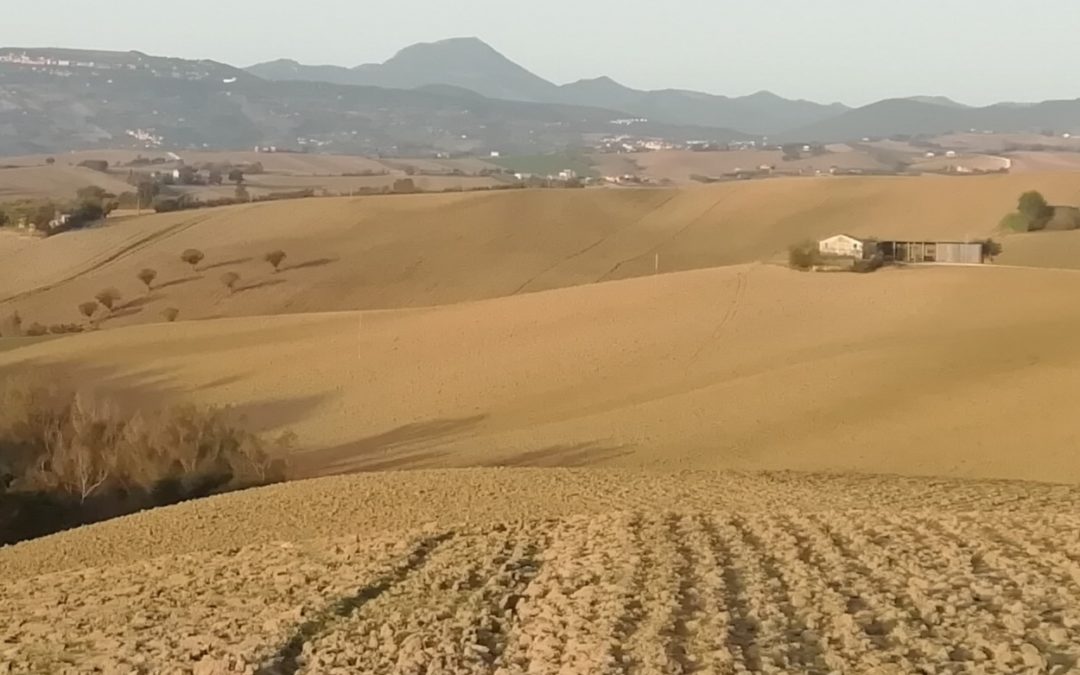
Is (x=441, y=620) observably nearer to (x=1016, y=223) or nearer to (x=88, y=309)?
(x=88, y=309)

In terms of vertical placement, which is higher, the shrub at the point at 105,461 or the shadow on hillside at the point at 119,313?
the shrub at the point at 105,461

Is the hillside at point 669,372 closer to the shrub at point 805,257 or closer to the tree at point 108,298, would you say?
the shrub at point 805,257

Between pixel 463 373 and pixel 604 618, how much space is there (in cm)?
2545

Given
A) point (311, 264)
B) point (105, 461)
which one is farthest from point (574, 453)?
Answer: point (311, 264)

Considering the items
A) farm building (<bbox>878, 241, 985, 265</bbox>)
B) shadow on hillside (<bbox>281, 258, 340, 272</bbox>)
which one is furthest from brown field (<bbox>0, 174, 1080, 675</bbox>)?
farm building (<bbox>878, 241, 985, 265</bbox>)

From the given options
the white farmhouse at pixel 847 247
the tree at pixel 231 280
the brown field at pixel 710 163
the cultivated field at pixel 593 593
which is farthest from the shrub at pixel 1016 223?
the brown field at pixel 710 163

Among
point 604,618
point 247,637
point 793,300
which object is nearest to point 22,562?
point 247,637

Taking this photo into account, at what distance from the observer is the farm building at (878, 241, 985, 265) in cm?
5031

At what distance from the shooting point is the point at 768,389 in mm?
30438

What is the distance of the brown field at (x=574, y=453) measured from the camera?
32.2 ft

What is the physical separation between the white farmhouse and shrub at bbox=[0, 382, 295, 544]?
2780cm

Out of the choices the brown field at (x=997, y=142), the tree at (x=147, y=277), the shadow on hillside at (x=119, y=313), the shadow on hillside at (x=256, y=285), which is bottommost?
the shadow on hillside at (x=119, y=313)

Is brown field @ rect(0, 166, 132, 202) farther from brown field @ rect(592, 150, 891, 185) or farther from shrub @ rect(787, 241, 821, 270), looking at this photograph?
shrub @ rect(787, 241, 821, 270)

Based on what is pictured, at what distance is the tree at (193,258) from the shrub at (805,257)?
25189 millimetres
